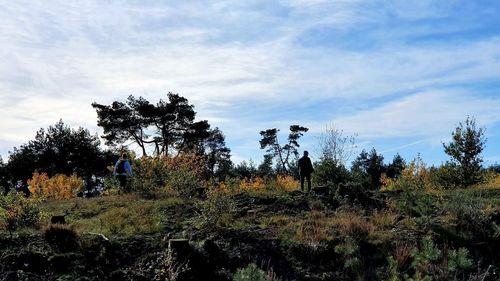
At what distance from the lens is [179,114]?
1710 inches

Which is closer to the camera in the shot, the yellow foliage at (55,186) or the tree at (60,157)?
the yellow foliage at (55,186)

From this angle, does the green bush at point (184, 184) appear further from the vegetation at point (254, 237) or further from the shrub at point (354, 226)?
the shrub at point (354, 226)

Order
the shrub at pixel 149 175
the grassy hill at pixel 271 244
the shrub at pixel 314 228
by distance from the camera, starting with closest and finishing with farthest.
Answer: the grassy hill at pixel 271 244 < the shrub at pixel 314 228 < the shrub at pixel 149 175

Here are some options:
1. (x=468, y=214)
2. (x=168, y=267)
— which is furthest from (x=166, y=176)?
(x=168, y=267)

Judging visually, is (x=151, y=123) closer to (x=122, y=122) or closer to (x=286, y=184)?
(x=122, y=122)

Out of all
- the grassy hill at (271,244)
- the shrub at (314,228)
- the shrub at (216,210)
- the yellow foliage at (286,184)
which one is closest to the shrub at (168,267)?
the grassy hill at (271,244)

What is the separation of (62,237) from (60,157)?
3791cm

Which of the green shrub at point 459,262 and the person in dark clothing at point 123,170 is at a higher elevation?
the person in dark clothing at point 123,170

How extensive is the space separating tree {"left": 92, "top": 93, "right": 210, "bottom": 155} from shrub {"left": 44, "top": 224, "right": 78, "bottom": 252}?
33.8 metres

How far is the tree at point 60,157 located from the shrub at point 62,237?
36.2 meters

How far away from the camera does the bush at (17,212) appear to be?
959cm

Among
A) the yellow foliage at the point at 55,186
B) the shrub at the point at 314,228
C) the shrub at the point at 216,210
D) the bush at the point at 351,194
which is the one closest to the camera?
the shrub at the point at 314,228

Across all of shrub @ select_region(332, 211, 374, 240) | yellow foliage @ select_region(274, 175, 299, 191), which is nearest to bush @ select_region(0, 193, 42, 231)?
shrub @ select_region(332, 211, 374, 240)

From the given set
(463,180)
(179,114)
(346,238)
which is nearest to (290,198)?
(346,238)
